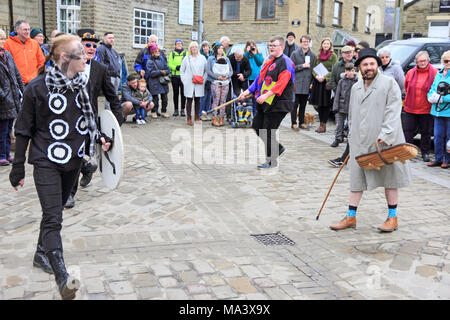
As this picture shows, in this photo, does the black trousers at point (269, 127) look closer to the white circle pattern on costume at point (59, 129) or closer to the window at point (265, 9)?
the white circle pattern on costume at point (59, 129)

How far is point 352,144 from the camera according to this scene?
16.8 feet

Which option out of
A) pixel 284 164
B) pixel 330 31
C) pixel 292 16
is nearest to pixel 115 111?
pixel 284 164

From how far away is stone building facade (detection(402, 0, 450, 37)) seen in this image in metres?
28.0

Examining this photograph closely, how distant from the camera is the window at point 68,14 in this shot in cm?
1900

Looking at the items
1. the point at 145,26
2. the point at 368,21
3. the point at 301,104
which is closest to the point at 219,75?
the point at 301,104

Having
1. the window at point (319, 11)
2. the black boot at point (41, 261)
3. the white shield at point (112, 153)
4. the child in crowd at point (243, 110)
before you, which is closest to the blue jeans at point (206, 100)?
the child in crowd at point (243, 110)

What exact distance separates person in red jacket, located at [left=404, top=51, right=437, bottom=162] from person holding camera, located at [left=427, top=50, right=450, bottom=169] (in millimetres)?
261

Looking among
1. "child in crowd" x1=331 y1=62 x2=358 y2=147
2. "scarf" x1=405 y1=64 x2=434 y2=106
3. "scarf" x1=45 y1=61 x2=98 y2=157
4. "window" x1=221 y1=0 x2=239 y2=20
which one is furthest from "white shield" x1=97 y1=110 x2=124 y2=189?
"window" x1=221 y1=0 x2=239 y2=20

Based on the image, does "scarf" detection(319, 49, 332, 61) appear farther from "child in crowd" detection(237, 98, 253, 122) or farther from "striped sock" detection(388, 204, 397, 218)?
"striped sock" detection(388, 204, 397, 218)

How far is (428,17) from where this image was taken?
28156mm

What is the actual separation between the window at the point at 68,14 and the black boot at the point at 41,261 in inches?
656

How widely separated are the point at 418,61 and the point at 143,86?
6.46 m
